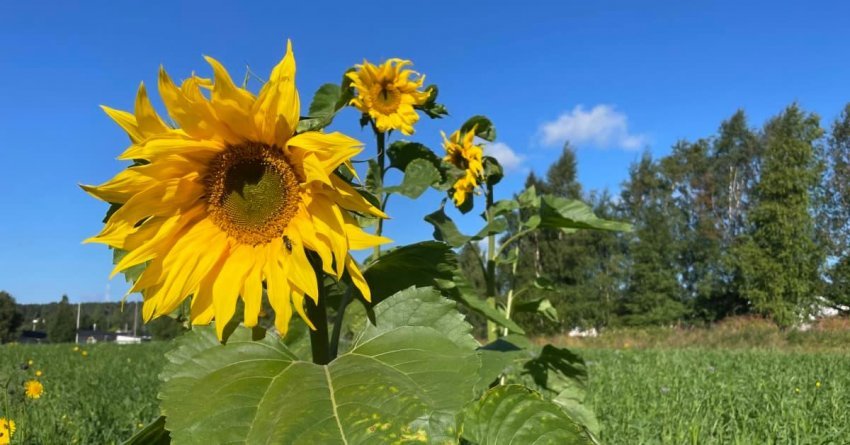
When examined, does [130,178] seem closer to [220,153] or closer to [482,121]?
[220,153]

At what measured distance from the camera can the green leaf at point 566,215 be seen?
1.75 meters

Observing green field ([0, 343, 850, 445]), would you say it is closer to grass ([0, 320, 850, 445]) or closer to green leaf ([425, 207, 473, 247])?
grass ([0, 320, 850, 445])

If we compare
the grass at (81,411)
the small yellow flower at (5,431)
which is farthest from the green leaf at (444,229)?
the small yellow flower at (5,431)

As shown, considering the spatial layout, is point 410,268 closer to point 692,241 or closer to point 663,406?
point 663,406

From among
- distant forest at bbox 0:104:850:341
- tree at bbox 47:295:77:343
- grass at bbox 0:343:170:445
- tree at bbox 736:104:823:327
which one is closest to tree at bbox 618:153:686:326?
distant forest at bbox 0:104:850:341

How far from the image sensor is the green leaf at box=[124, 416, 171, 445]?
926 millimetres

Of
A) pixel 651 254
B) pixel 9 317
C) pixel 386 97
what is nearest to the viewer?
pixel 386 97

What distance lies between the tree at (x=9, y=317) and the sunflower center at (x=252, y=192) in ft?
141

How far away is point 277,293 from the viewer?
90cm

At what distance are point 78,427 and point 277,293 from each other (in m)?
2.22

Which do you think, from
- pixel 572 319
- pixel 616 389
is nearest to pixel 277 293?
pixel 616 389

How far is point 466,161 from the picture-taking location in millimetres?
2848

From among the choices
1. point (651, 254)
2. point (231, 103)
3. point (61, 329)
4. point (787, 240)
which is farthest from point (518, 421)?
point (61, 329)

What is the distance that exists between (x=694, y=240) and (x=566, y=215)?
29.8m
